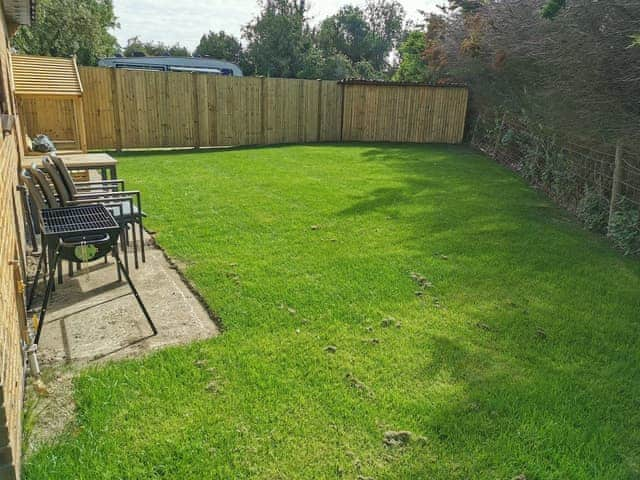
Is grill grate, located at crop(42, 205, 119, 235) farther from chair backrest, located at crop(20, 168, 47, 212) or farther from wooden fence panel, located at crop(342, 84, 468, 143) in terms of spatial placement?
wooden fence panel, located at crop(342, 84, 468, 143)

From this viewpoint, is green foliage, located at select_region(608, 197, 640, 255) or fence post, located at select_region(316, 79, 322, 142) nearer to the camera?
green foliage, located at select_region(608, 197, 640, 255)

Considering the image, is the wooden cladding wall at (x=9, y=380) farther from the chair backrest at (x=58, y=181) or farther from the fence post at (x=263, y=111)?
the fence post at (x=263, y=111)

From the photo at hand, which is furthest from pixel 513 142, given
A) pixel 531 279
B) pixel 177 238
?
pixel 177 238

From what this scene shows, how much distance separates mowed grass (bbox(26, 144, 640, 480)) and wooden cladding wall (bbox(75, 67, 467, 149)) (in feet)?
21.0

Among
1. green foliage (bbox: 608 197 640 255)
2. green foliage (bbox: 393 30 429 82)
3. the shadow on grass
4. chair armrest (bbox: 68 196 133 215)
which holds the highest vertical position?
green foliage (bbox: 393 30 429 82)

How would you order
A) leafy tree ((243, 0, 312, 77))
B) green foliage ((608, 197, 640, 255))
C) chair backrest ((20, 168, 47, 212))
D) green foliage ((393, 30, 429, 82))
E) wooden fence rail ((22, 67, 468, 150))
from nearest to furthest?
chair backrest ((20, 168, 47, 212)) → green foliage ((608, 197, 640, 255)) → wooden fence rail ((22, 67, 468, 150)) → green foliage ((393, 30, 429, 82)) → leafy tree ((243, 0, 312, 77))

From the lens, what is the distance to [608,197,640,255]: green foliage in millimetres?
5582

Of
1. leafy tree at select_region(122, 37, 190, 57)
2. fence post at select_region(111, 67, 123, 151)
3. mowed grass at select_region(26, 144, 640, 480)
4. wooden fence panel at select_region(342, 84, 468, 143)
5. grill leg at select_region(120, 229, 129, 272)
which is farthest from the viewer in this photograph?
leafy tree at select_region(122, 37, 190, 57)

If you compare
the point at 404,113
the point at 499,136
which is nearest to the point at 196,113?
the point at 404,113

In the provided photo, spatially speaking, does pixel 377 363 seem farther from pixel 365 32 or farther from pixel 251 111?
pixel 365 32

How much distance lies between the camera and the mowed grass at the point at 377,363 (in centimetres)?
228

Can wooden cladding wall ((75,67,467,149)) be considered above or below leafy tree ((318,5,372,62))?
below

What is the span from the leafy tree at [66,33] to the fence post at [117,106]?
949 centimetres

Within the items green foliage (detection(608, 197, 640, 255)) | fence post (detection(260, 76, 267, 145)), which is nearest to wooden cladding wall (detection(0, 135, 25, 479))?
green foliage (detection(608, 197, 640, 255))
